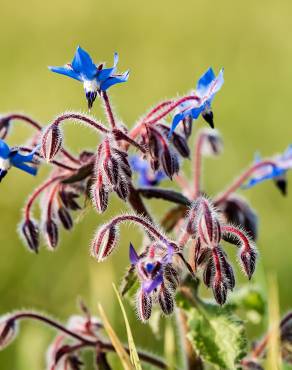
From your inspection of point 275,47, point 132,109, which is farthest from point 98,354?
point 275,47

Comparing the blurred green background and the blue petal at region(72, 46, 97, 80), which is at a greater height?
the blurred green background

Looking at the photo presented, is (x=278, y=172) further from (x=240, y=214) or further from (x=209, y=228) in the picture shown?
(x=209, y=228)

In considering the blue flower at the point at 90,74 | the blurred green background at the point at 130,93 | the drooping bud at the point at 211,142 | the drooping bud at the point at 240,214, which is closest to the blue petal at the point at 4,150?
the blue flower at the point at 90,74

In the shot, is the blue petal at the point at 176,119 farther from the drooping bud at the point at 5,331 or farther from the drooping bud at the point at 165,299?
the drooping bud at the point at 5,331

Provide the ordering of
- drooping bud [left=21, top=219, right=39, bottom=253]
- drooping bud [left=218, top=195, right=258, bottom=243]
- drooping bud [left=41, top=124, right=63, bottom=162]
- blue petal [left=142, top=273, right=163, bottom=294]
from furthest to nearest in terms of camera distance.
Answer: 1. drooping bud [left=218, top=195, right=258, bottom=243]
2. drooping bud [left=21, top=219, right=39, bottom=253]
3. drooping bud [left=41, top=124, right=63, bottom=162]
4. blue petal [left=142, top=273, right=163, bottom=294]

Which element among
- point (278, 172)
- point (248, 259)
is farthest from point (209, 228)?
point (278, 172)

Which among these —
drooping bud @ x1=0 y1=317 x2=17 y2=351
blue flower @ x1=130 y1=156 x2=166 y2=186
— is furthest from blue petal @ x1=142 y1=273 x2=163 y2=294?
blue flower @ x1=130 y1=156 x2=166 y2=186

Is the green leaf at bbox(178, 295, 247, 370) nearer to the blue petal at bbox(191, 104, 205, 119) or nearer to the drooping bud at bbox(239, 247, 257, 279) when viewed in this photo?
the drooping bud at bbox(239, 247, 257, 279)

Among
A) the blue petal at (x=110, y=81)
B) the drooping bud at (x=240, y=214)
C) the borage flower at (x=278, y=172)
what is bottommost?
the drooping bud at (x=240, y=214)
